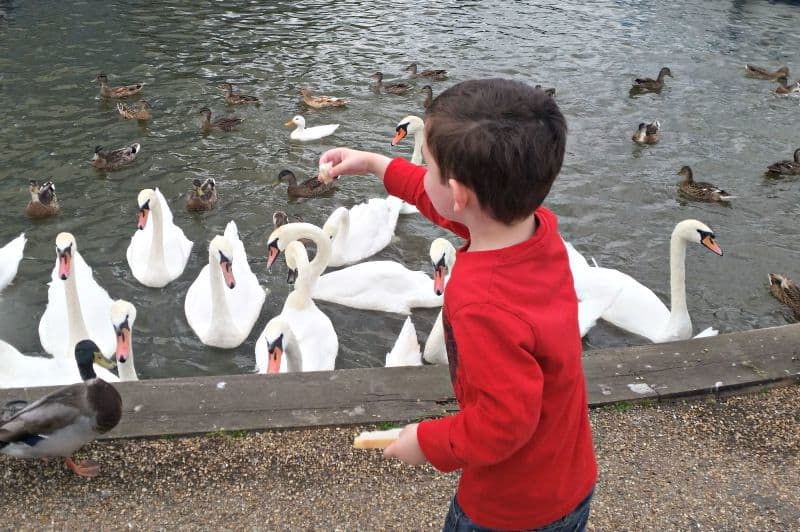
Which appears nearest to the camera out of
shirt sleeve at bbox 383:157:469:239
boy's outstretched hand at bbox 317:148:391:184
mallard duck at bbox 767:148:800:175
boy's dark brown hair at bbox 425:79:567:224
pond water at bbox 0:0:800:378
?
boy's dark brown hair at bbox 425:79:567:224

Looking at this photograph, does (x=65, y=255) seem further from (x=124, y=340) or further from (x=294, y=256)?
(x=294, y=256)

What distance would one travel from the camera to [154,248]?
6840 millimetres

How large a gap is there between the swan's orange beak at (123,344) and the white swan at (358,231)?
2777mm

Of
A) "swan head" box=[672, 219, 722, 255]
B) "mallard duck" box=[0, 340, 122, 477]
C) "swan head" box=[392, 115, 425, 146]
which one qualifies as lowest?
"swan head" box=[392, 115, 425, 146]

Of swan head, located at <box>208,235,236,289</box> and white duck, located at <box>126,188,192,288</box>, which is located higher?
swan head, located at <box>208,235,236,289</box>

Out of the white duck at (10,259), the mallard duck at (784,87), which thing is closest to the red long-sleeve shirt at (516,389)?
the white duck at (10,259)

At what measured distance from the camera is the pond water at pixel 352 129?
7.11 meters

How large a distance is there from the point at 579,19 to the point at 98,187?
43.2 ft

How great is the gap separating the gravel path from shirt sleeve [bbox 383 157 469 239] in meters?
1.50

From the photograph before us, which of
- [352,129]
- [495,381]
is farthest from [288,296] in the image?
[352,129]

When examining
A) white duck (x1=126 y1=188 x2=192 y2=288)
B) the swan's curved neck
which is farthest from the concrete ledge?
white duck (x1=126 y1=188 x2=192 y2=288)

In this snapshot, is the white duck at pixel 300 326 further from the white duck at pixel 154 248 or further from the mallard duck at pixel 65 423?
the mallard duck at pixel 65 423

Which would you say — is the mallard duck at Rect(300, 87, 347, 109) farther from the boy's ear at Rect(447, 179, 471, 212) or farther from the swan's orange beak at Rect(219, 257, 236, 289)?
the boy's ear at Rect(447, 179, 471, 212)

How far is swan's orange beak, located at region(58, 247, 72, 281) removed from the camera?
18.5ft
